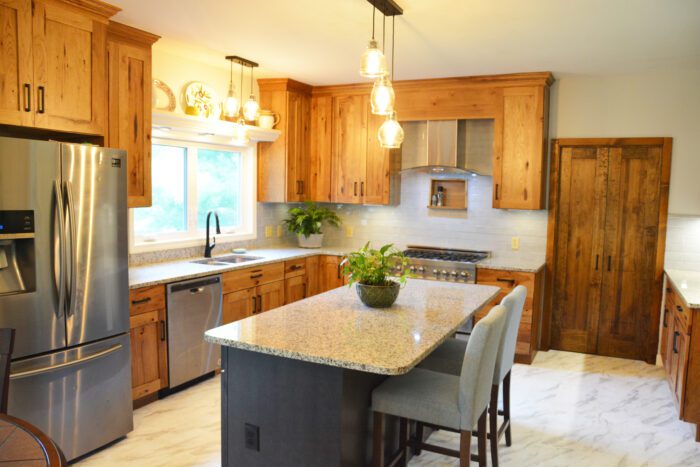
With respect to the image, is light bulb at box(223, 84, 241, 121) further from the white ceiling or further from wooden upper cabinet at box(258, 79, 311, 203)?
wooden upper cabinet at box(258, 79, 311, 203)

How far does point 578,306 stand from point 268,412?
379 centimetres

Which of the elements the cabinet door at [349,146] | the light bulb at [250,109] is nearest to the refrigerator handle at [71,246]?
the light bulb at [250,109]

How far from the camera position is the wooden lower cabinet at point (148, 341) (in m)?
3.58

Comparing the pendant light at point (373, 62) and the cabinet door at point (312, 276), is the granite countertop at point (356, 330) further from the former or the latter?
the cabinet door at point (312, 276)

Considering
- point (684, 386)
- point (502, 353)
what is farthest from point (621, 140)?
point (502, 353)

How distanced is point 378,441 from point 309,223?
3524 mm

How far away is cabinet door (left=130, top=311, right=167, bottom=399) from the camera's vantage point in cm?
359

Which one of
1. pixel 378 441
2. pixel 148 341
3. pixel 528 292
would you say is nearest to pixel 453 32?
pixel 528 292

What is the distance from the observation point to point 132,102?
3736mm

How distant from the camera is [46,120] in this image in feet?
9.89

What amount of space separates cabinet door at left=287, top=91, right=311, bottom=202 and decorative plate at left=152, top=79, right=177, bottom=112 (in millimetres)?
1314

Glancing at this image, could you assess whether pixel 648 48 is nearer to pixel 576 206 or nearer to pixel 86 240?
pixel 576 206

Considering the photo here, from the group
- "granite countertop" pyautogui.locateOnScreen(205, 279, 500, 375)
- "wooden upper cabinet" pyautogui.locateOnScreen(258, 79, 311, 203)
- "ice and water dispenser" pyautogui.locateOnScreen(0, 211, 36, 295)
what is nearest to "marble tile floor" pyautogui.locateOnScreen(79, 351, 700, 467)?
"granite countertop" pyautogui.locateOnScreen(205, 279, 500, 375)

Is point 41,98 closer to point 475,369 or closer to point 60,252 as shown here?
point 60,252
